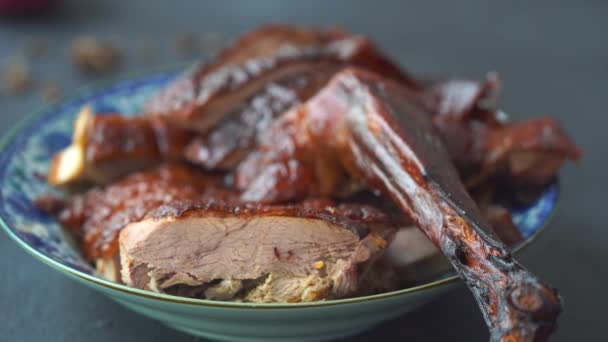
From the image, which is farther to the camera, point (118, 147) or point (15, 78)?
point (15, 78)

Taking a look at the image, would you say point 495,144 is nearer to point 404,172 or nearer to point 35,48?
point 404,172

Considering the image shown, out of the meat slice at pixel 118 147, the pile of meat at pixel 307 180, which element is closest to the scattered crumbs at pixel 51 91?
the pile of meat at pixel 307 180

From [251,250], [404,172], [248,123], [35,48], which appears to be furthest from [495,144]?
[35,48]

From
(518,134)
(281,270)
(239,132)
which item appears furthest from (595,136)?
(281,270)

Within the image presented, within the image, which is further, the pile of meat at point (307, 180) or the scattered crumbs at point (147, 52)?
the scattered crumbs at point (147, 52)

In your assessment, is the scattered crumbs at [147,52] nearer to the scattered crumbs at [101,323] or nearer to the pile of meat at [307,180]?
the pile of meat at [307,180]

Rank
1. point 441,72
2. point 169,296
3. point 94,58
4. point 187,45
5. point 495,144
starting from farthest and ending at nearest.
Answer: point 187,45, point 441,72, point 94,58, point 495,144, point 169,296

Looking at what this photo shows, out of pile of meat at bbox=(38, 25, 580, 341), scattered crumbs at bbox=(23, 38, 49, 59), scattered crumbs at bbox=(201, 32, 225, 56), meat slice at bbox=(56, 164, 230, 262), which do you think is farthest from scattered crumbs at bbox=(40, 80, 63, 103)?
meat slice at bbox=(56, 164, 230, 262)
